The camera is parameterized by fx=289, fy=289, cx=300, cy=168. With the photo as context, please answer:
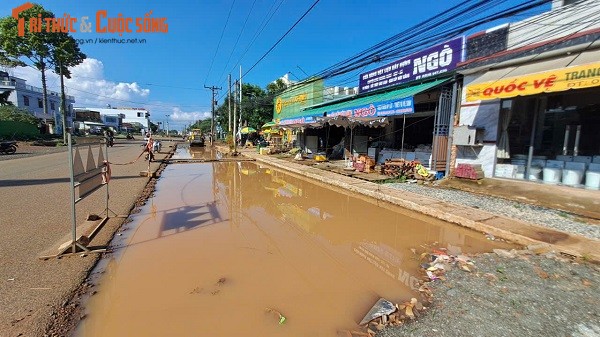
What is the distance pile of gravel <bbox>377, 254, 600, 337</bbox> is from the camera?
2.79m

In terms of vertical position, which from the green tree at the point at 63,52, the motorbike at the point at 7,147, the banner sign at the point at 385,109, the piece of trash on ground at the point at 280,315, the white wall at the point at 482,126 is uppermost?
the green tree at the point at 63,52

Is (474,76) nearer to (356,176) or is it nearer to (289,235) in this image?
(356,176)

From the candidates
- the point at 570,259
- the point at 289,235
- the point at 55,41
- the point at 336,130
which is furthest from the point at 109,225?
the point at 55,41

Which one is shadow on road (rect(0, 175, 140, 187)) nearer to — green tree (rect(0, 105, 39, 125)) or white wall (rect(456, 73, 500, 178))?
white wall (rect(456, 73, 500, 178))

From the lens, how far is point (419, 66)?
1293cm

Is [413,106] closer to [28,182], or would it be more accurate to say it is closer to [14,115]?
[28,182]

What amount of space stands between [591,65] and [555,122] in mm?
2650

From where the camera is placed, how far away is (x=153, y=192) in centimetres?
958

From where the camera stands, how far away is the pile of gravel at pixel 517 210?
573 cm

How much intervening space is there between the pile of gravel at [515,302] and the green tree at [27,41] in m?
41.8

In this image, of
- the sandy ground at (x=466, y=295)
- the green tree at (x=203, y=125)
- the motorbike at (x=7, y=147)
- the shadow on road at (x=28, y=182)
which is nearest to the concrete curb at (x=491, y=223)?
the sandy ground at (x=466, y=295)

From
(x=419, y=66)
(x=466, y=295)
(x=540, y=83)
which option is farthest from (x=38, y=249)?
(x=419, y=66)

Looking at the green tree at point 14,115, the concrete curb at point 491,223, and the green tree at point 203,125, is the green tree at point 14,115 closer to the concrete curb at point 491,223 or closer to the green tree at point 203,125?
the concrete curb at point 491,223

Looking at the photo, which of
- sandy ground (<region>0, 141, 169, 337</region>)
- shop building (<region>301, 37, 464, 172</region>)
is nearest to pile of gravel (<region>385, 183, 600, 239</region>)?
shop building (<region>301, 37, 464, 172</region>)
